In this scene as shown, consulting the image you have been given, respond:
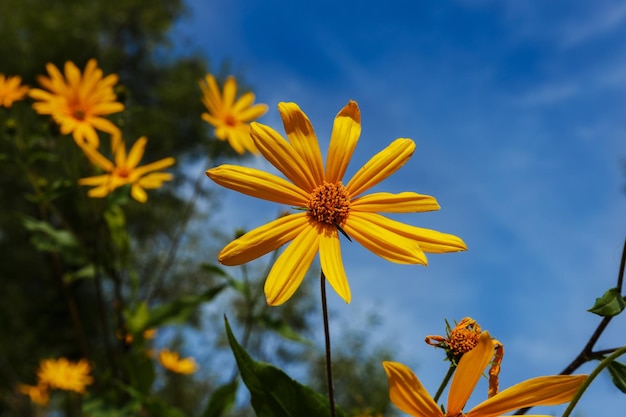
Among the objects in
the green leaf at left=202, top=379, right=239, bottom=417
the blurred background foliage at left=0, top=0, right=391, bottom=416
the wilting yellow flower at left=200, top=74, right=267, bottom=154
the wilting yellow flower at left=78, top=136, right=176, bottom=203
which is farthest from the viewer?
the blurred background foliage at left=0, top=0, right=391, bottom=416

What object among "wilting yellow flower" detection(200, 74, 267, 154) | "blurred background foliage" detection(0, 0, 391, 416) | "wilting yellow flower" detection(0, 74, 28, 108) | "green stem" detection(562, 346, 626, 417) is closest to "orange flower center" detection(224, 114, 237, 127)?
"wilting yellow flower" detection(200, 74, 267, 154)

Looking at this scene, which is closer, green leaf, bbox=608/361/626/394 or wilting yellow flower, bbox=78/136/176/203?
green leaf, bbox=608/361/626/394

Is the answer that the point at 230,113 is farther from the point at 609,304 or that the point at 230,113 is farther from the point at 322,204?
the point at 609,304

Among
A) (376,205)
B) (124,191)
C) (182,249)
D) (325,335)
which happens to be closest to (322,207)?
(376,205)

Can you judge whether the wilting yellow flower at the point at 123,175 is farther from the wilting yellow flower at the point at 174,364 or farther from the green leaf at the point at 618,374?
the wilting yellow flower at the point at 174,364

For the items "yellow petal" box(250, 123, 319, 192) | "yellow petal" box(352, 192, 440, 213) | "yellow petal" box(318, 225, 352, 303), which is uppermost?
"yellow petal" box(250, 123, 319, 192)

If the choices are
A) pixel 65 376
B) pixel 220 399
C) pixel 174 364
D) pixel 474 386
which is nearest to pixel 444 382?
pixel 474 386

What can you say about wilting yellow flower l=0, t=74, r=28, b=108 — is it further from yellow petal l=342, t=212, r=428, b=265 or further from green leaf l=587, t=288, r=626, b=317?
green leaf l=587, t=288, r=626, b=317
